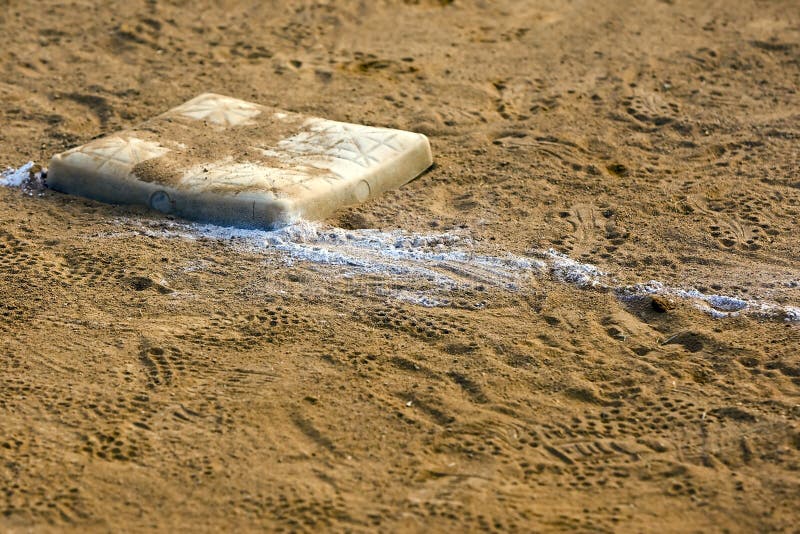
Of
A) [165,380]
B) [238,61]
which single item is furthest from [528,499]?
[238,61]

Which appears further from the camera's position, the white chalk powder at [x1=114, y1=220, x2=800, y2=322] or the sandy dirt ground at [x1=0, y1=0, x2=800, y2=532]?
the white chalk powder at [x1=114, y1=220, x2=800, y2=322]

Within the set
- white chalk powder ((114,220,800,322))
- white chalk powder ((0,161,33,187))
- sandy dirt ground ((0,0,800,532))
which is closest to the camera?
sandy dirt ground ((0,0,800,532))

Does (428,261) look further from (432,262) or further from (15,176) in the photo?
(15,176)

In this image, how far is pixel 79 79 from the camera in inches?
254

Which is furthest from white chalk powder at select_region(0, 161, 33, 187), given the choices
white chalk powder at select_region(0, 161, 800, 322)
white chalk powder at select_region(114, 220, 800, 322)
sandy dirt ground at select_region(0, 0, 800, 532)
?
white chalk powder at select_region(114, 220, 800, 322)

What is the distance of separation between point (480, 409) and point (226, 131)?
246 cm

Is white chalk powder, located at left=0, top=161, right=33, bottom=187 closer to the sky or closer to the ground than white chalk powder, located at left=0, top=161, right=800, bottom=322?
closer to the ground

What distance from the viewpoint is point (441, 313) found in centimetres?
420

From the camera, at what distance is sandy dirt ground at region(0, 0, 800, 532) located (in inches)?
130

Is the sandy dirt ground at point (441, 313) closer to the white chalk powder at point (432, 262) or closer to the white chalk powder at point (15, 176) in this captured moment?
the white chalk powder at point (432, 262)

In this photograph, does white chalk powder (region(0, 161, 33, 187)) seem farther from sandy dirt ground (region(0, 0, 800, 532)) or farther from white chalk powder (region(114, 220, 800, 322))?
white chalk powder (region(114, 220, 800, 322))

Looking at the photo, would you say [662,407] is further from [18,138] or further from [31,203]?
[18,138]

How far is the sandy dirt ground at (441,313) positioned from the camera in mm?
3305

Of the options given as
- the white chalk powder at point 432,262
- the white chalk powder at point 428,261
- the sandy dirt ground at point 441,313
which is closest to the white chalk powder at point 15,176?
the sandy dirt ground at point 441,313
